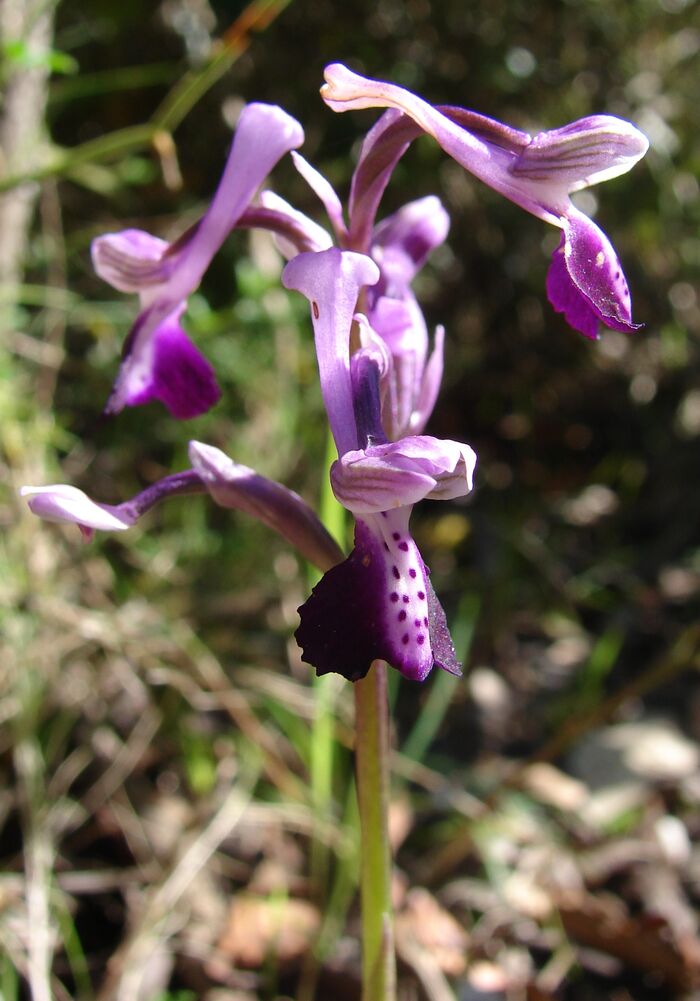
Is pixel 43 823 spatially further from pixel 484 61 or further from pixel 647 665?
pixel 484 61

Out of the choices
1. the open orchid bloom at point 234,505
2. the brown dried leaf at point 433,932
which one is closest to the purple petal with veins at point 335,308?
the open orchid bloom at point 234,505

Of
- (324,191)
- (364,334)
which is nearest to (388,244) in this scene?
(324,191)

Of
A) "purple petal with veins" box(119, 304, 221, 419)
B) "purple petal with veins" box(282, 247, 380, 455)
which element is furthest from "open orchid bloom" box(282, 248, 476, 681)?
"purple petal with veins" box(119, 304, 221, 419)

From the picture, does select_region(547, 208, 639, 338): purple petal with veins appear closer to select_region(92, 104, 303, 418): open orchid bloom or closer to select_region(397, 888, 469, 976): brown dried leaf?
select_region(92, 104, 303, 418): open orchid bloom

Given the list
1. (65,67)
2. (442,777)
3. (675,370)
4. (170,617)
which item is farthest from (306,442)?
(675,370)

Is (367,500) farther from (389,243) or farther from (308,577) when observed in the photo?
(308,577)

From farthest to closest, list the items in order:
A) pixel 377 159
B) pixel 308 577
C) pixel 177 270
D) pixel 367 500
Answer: pixel 308 577, pixel 177 270, pixel 377 159, pixel 367 500

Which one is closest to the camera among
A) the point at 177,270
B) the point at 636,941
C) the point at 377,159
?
the point at 377,159

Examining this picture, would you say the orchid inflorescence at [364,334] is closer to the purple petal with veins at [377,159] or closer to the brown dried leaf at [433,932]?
the purple petal with veins at [377,159]
